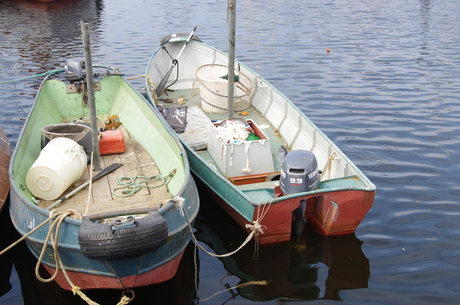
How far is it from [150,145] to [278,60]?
35.0ft

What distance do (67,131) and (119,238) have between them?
3.88 m

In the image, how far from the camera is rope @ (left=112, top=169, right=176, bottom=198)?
6473 mm

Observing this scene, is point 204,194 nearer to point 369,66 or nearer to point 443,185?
point 443,185

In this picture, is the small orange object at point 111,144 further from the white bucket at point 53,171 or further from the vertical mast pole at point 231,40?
the vertical mast pole at point 231,40

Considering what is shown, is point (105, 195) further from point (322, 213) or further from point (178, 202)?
A: point (322, 213)

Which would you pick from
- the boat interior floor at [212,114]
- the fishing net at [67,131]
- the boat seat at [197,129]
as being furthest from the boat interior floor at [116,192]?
the boat interior floor at [212,114]

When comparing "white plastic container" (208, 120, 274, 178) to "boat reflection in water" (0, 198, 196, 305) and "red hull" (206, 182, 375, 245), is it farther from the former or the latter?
"boat reflection in water" (0, 198, 196, 305)

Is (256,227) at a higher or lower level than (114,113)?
lower

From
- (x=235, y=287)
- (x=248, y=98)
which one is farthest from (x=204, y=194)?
(x=248, y=98)

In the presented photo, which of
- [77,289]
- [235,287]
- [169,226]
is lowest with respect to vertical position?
[235,287]

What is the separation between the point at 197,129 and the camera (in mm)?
9273

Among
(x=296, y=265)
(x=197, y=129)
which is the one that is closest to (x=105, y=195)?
(x=296, y=265)

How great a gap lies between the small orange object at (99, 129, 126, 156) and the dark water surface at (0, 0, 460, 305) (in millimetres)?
1836

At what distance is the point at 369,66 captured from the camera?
16.2 meters
